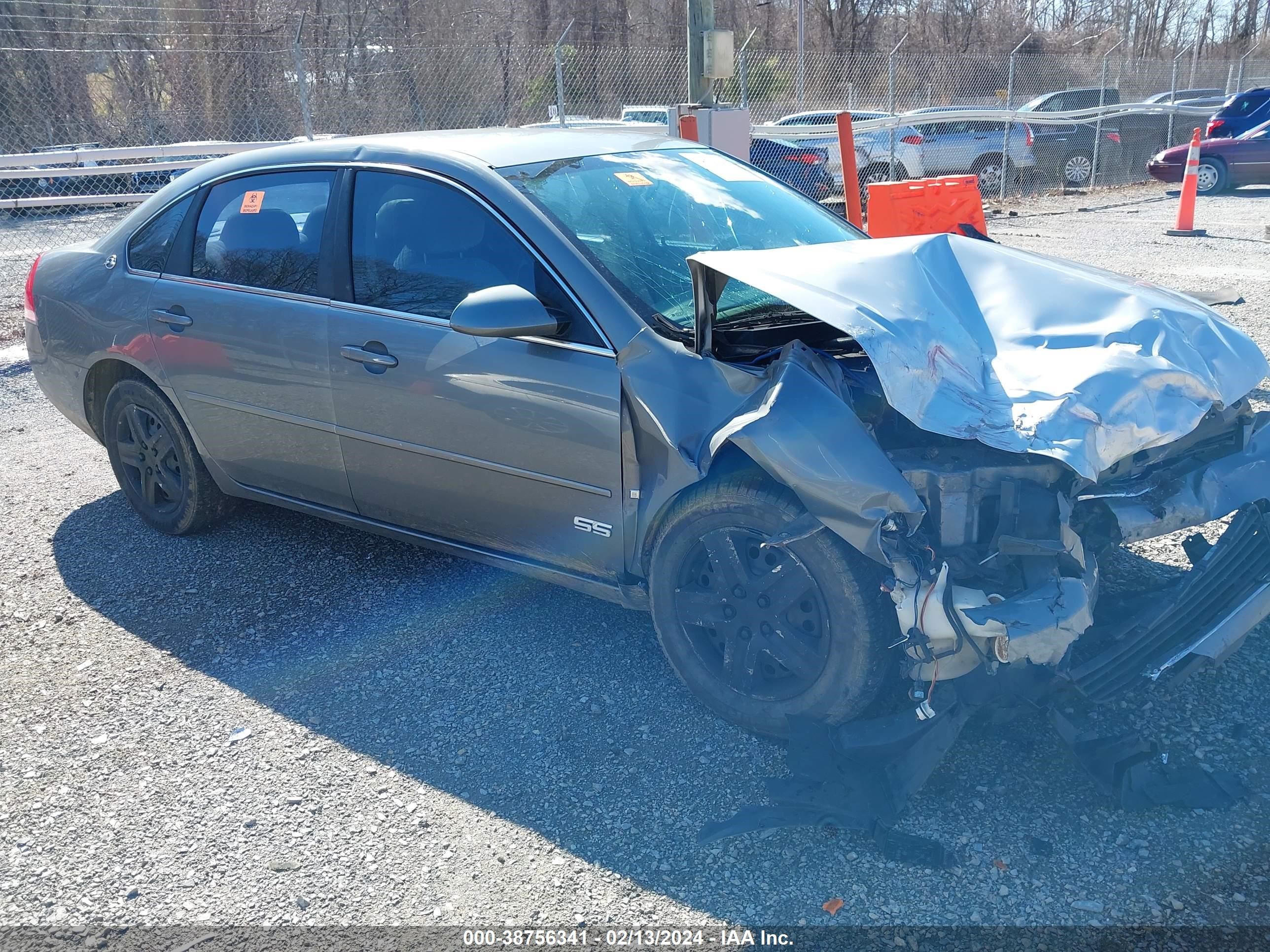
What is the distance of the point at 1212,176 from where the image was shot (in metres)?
17.2

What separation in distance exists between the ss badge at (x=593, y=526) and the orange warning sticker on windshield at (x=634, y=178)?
131 centimetres

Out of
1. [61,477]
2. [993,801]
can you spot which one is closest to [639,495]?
[993,801]

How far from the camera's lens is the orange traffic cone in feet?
41.0

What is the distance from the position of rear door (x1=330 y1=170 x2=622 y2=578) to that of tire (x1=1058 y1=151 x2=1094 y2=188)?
17.7 meters

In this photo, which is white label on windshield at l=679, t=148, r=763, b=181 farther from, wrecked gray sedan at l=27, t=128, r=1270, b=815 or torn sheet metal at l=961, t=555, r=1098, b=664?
torn sheet metal at l=961, t=555, r=1098, b=664

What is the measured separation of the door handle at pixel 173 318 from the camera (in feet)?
14.3

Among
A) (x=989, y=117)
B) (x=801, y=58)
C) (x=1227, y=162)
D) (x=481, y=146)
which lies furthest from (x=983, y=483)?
(x=1227, y=162)

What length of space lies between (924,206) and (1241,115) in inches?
504

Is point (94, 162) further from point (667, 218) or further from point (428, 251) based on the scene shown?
point (667, 218)

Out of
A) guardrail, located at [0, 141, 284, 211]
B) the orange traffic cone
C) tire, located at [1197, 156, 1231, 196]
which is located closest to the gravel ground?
guardrail, located at [0, 141, 284, 211]

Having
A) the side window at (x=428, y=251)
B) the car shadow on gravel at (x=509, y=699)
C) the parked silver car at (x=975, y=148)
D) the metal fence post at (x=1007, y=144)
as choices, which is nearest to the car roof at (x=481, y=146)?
the side window at (x=428, y=251)

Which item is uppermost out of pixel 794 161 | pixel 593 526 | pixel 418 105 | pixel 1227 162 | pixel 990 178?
pixel 418 105

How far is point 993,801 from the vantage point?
2.88m

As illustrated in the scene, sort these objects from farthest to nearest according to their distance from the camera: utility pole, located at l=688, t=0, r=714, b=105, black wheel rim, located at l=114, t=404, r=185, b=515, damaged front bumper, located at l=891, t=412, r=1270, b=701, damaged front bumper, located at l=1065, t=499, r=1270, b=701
A: utility pole, located at l=688, t=0, r=714, b=105 → black wheel rim, located at l=114, t=404, r=185, b=515 → damaged front bumper, located at l=1065, t=499, r=1270, b=701 → damaged front bumper, located at l=891, t=412, r=1270, b=701
